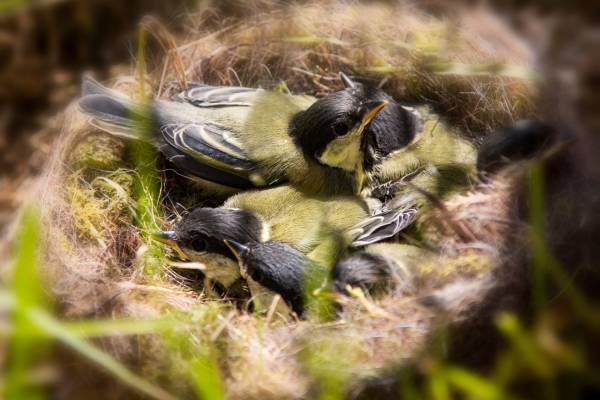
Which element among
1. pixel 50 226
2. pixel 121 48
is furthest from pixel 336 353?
pixel 121 48

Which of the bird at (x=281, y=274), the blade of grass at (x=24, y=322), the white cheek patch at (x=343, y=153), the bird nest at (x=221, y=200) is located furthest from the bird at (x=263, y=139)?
the blade of grass at (x=24, y=322)

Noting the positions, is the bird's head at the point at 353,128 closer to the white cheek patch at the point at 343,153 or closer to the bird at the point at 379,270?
the white cheek patch at the point at 343,153

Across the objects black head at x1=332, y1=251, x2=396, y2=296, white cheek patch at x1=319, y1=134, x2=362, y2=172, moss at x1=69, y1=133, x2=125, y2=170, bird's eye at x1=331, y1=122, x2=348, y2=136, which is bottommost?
moss at x1=69, y1=133, x2=125, y2=170

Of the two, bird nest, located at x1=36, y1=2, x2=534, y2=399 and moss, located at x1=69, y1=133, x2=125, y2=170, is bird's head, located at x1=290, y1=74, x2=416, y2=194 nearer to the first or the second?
bird nest, located at x1=36, y1=2, x2=534, y2=399

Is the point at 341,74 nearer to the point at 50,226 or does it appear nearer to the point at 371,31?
the point at 371,31

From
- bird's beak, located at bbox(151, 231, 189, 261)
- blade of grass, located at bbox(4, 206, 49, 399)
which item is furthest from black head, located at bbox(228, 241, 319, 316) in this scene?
blade of grass, located at bbox(4, 206, 49, 399)

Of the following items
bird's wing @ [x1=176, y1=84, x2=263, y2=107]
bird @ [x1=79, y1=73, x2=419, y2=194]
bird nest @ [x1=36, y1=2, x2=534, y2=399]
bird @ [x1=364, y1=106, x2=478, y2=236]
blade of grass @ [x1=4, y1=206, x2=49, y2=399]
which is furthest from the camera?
bird's wing @ [x1=176, y1=84, x2=263, y2=107]

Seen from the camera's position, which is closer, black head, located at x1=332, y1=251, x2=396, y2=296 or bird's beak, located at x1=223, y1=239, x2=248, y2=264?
black head, located at x1=332, y1=251, x2=396, y2=296
